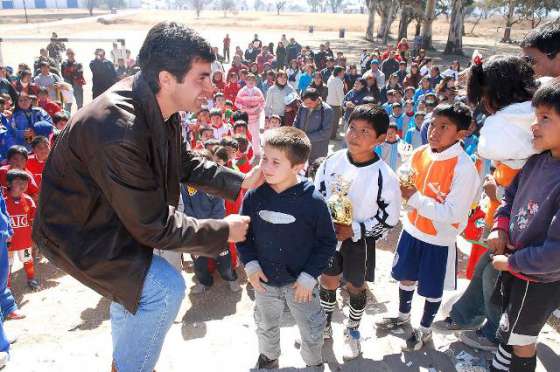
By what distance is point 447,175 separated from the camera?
9.45 feet

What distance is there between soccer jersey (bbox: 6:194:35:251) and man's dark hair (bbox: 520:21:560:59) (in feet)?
16.2

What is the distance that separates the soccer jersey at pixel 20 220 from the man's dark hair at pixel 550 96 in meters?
4.80

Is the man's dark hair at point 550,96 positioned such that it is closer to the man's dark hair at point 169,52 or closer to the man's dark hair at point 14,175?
the man's dark hair at point 169,52

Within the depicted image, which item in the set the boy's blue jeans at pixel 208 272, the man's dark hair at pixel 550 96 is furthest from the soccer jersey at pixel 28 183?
the man's dark hair at pixel 550 96

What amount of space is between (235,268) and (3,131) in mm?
4296

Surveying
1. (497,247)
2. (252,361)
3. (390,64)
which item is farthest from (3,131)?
(390,64)

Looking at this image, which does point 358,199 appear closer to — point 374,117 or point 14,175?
point 374,117

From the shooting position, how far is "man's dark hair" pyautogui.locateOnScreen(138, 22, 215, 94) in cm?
195

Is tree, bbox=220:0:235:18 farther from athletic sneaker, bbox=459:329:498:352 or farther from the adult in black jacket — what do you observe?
athletic sneaker, bbox=459:329:498:352

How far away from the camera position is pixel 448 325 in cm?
332

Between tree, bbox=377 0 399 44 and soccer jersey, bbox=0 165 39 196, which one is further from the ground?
tree, bbox=377 0 399 44

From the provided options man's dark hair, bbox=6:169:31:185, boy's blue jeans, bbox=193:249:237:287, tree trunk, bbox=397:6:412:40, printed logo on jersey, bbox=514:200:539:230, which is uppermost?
tree trunk, bbox=397:6:412:40

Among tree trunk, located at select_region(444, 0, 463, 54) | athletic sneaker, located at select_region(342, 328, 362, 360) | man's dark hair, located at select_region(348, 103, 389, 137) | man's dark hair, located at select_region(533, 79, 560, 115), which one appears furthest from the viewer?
tree trunk, located at select_region(444, 0, 463, 54)

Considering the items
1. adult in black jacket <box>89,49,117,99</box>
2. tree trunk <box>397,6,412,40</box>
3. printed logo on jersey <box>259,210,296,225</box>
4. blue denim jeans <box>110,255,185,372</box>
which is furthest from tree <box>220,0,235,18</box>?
blue denim jeans <box>110,255,185,372</box>
